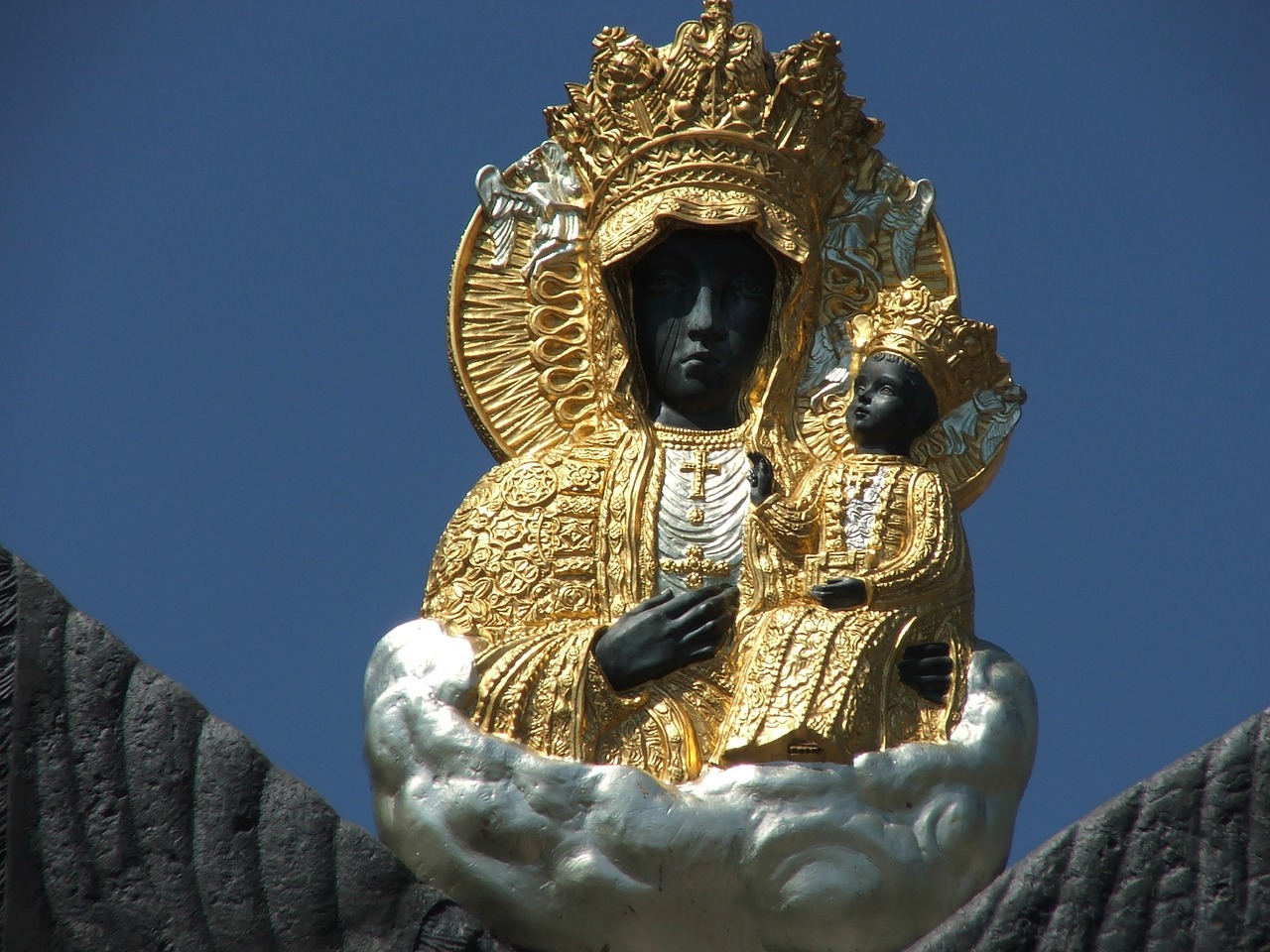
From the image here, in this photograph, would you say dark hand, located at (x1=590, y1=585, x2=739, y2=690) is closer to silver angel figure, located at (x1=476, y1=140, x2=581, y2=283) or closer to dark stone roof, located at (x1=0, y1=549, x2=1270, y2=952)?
dark stone roof, located at (x1=0, y1=549, x2=1270, y2=952)

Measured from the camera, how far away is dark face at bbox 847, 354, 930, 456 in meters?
13.4

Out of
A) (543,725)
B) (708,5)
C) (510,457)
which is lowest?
(543,725)

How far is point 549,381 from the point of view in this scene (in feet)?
46.5

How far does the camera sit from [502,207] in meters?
14.3

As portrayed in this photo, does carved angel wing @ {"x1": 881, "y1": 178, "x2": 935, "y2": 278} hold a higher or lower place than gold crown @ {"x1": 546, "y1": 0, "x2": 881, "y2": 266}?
lower

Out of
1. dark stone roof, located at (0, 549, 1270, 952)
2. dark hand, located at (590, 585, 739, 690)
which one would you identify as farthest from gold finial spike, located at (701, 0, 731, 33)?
dark stone roof, located at (0, 549, 1270, 952)

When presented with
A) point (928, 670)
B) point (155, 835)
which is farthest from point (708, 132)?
point (155, 835)

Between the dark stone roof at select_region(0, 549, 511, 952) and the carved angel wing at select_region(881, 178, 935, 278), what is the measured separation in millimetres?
3572

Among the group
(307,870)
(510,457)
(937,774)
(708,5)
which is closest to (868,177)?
(708,5)

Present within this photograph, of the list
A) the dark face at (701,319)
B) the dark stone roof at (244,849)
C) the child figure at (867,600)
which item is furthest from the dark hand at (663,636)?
the dark stone roof at (244,849)

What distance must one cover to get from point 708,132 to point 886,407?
140 cm

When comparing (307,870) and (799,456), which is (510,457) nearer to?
(799,456)

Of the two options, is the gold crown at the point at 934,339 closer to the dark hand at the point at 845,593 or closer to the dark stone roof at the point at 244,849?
the dark hand at the point at 845,593

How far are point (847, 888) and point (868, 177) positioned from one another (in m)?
3.40
